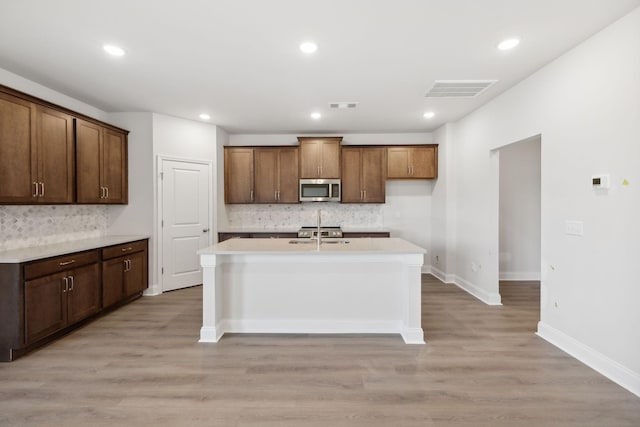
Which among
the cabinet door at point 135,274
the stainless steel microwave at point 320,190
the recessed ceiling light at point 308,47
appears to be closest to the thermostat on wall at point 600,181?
the recessed ceiling light at point 308,47

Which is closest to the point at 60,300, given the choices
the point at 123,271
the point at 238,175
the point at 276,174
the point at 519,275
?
the point at 123,271

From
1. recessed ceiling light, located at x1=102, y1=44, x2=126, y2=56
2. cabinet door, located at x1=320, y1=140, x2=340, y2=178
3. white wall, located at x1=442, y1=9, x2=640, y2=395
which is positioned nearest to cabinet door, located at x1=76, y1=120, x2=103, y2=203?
recessed ceiling light, located at x1=102, y1=44, x2=126, y2=56

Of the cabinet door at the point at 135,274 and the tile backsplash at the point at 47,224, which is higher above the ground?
the tile backsplash at the point at 47,224

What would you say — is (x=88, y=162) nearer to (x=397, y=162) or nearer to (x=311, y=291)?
(x=311, y=291)

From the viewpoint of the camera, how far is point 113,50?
2.81 metres

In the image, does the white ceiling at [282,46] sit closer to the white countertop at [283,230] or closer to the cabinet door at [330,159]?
the cabinet door at [330,159]

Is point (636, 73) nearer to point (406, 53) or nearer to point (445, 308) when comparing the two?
point (406, 53)

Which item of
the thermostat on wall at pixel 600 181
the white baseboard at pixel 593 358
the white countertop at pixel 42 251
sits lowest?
the white baseboard at pixel 593 358

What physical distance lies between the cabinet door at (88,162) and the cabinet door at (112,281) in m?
0.82

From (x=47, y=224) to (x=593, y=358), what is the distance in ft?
18.2

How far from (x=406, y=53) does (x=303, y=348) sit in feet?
9.25

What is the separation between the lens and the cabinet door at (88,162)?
12.3ft

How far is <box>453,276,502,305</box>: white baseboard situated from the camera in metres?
4.20

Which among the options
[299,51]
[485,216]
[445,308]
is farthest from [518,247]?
[299,51]
